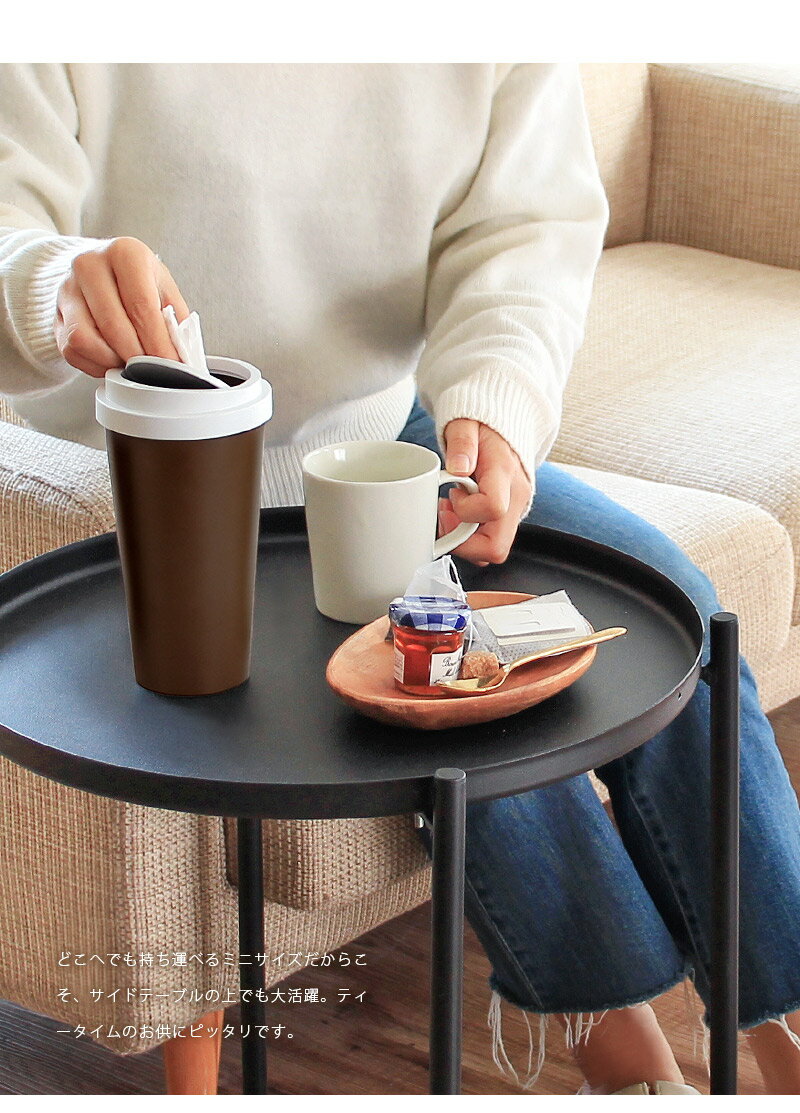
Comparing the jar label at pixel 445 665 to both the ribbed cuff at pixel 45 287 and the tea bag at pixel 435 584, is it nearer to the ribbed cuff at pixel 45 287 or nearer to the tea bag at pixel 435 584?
the tea bag at pixel 435 584

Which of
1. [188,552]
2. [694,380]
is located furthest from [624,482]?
[188,552]

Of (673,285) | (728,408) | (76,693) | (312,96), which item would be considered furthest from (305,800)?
(673,285)

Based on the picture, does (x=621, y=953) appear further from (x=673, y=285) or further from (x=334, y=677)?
(x=673, y=285)

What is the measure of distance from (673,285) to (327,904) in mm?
1282

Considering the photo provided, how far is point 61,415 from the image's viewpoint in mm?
1098

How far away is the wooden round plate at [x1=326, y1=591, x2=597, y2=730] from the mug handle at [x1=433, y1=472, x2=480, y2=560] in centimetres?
8

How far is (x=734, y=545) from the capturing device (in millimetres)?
1283

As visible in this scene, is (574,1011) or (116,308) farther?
(574,1011)

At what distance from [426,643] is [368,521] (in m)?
0.11

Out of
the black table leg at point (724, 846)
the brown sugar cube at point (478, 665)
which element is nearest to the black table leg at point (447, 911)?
the brown sugar cube at point (478, 665)

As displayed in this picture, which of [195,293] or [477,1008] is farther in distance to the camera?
[477,1008]

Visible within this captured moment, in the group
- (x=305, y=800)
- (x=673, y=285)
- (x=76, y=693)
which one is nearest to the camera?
(x=305, y=800)

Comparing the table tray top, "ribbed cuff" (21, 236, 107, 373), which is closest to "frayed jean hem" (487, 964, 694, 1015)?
the table tray top

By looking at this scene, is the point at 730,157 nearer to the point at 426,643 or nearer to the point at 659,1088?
the point at 659,1088
